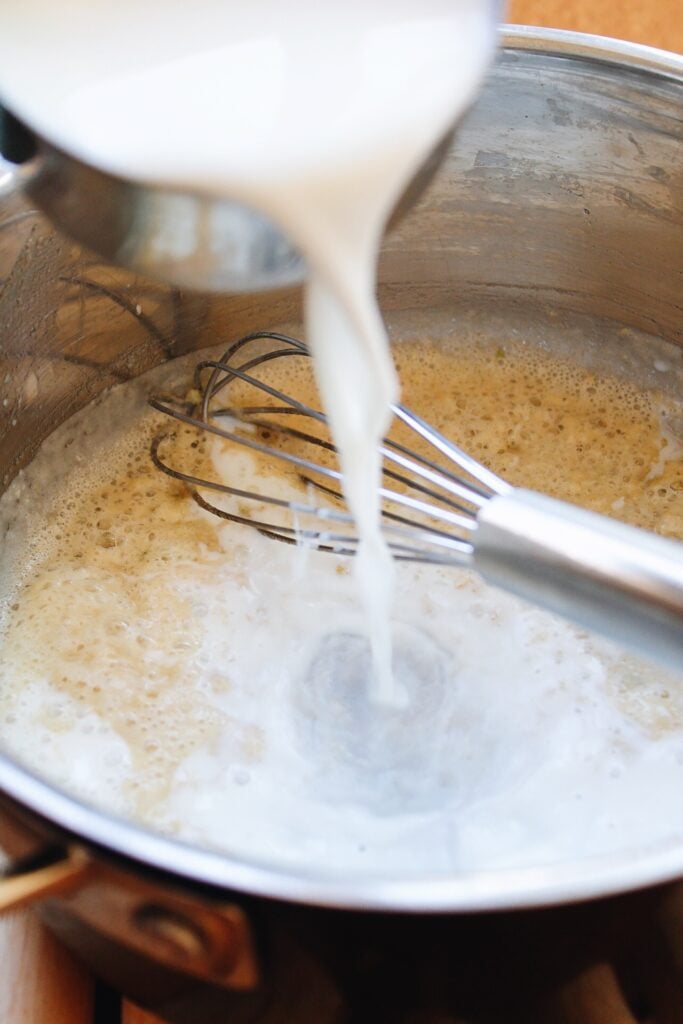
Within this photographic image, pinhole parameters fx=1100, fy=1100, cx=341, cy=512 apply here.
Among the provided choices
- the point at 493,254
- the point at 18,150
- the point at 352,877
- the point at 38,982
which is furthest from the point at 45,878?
the point at 493,254

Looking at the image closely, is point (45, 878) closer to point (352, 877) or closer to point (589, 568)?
point (352, 877)

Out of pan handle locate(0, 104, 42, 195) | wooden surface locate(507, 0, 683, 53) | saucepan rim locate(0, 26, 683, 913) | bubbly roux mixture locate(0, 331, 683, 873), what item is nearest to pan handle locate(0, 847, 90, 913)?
saucepan rim locate(0, 26, 683, 913)

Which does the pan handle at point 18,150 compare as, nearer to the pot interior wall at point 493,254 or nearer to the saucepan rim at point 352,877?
the pot interior wall at point 493,254

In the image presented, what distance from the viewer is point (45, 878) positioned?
382mm

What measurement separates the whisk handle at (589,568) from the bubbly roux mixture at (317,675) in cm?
14

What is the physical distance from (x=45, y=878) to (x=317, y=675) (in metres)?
0.32

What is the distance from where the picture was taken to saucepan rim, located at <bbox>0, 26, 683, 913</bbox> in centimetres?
35

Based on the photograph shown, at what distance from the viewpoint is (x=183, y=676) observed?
68 cm

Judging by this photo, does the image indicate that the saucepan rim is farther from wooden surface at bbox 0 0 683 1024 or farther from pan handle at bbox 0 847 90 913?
wooden surface at bbox 0 0 683 1024

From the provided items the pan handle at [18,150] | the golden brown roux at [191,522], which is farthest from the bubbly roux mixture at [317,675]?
the pan handle at [18,150]

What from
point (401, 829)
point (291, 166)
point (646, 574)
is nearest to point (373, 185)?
point (291, 166)

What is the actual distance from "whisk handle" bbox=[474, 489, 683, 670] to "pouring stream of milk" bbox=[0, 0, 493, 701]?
99 millimetres

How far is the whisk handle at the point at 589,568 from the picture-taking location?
48 cm

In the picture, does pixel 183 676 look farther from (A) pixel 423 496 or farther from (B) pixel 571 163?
A: (B) pixel 571 163
